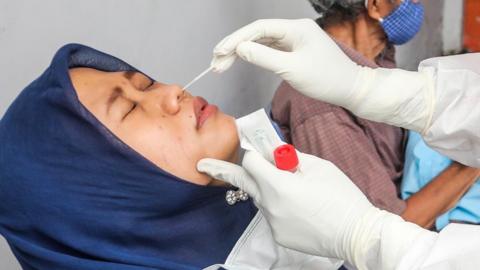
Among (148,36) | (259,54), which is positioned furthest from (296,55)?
(148,36)

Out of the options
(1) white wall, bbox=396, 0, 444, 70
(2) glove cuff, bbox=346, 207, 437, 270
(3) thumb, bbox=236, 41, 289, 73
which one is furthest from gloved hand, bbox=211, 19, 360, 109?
(1) white wall, bbox=396, 0, 444, 70

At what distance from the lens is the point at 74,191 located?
3.83 feet

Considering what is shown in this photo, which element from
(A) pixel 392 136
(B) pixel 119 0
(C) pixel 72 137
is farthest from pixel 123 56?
(A) pixel 392 136

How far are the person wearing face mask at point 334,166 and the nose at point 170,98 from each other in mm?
104

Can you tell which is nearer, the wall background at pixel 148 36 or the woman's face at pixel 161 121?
the woman's face at pixel 161 121

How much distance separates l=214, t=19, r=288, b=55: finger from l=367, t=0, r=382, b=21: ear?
65cm

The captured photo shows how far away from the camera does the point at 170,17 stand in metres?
1.85

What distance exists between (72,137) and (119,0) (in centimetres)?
63

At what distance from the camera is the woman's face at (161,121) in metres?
1.21

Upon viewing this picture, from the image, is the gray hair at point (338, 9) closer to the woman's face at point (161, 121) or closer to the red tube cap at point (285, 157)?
the woman's face at point (161, 121)

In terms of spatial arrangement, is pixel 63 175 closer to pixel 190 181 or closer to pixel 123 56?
pixel 190 181

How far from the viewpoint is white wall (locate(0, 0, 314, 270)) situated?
1465 millimetres

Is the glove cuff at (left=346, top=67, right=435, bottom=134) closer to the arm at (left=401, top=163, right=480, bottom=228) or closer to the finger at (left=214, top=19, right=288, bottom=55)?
the finger at (left=214, top=19, right=288, bottom=55)

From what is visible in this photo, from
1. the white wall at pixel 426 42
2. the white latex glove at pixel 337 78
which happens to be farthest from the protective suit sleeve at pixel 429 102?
the white wall at pixel 426 42
